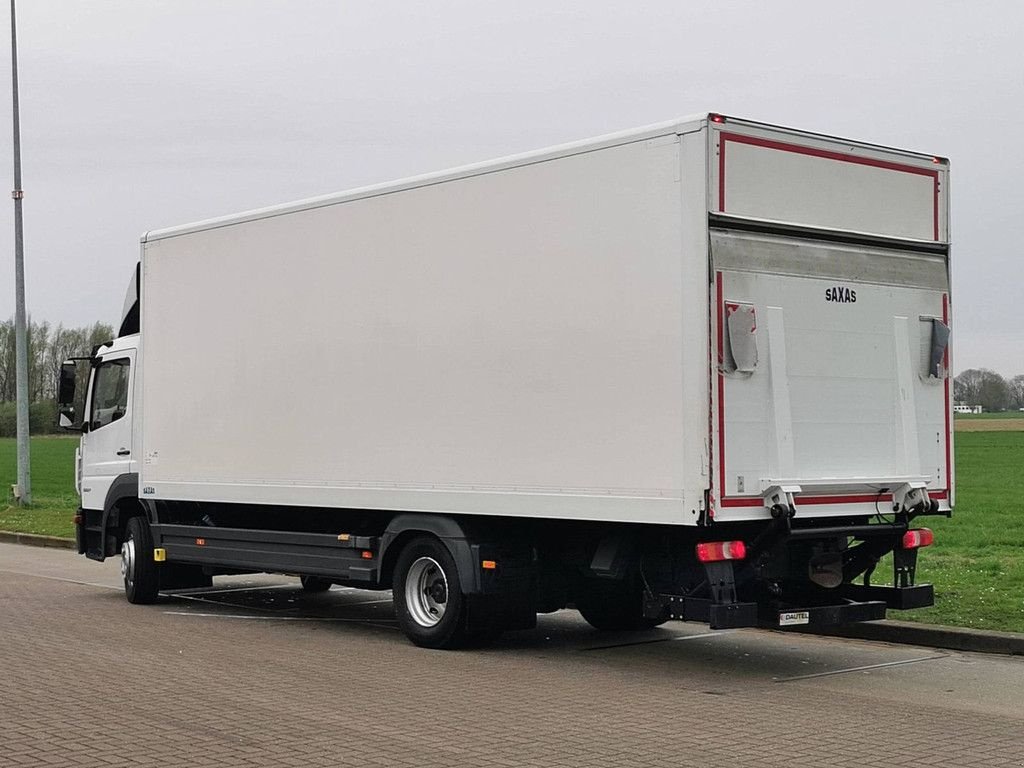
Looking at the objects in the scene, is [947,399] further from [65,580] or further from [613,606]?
[65,580]

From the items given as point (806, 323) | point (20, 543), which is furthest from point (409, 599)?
point (20, 543)

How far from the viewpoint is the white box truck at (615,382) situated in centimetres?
975

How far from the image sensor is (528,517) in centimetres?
1070

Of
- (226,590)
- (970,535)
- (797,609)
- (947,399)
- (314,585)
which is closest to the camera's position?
(797,609)

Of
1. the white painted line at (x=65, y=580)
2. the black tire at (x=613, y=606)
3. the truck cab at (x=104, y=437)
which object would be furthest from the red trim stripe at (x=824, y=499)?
the white painted line at (x=65, y=580)

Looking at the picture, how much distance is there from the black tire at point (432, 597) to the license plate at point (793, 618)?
2.38 metres

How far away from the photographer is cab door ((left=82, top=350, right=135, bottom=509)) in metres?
15.2

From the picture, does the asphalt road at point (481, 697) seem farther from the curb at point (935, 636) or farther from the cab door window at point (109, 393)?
the cab door window at point (109, 393)

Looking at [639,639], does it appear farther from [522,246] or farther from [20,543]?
[20,543]

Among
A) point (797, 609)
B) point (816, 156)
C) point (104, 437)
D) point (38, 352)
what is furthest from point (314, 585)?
point (38, 352)

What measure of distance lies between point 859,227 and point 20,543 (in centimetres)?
1727

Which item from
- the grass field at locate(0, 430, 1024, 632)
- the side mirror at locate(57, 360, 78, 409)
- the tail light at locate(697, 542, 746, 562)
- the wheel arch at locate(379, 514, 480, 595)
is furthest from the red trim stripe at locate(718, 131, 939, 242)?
the side mirror at locate(57, 360, 78, 409)

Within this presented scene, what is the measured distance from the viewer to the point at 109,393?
15.6m

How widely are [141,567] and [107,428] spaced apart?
5.31 ft
